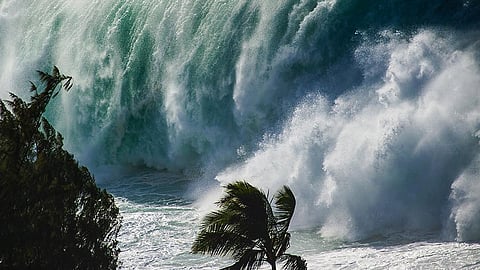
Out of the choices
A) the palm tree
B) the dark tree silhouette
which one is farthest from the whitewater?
the dark tree silhouette

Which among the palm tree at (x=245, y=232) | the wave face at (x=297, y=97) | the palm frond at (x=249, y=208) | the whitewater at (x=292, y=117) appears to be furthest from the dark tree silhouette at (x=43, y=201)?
the wave face at (x=297, y=97)

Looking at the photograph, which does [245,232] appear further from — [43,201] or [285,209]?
[43,201]

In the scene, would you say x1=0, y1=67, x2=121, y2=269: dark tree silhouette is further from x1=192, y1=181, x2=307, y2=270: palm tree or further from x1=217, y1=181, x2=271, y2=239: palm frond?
x1=217, y1=181, x2=271, y2=239: palm frond

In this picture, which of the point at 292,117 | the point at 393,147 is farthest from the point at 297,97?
the point at 393,147

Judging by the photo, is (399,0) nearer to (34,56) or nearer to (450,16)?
(450,16)

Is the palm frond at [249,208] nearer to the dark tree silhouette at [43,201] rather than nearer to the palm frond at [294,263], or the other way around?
the palm frond at [294,263]

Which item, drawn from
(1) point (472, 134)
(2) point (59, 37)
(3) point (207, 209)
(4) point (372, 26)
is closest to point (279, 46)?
(4) point (372, 26)
